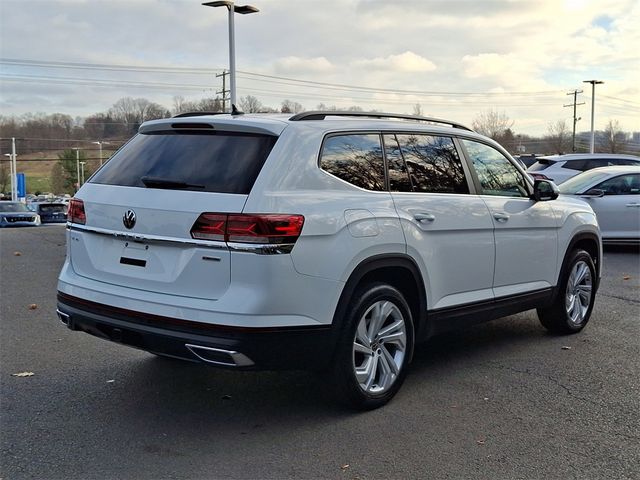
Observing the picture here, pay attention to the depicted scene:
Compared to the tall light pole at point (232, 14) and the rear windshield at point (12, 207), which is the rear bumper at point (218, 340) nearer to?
the tall light pole at point (232, 14)

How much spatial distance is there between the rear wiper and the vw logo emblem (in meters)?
0.20

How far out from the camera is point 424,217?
181 inches

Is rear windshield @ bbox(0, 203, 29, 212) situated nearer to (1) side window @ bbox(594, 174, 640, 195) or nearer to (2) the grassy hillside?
(1) side window @ bbox(594, 174, 640, 195)

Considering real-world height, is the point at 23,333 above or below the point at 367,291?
below

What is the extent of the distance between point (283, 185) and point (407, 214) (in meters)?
1.05

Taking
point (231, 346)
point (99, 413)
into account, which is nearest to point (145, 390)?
point (99, 413)

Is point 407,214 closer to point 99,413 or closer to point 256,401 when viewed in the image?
point 256,401

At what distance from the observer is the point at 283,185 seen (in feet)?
12.6

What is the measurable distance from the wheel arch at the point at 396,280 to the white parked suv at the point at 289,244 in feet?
0.03

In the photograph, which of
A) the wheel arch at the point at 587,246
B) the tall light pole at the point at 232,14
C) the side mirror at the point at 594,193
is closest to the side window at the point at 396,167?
the wheel arch at the point at 587,246

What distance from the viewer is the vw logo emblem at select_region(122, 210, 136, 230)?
13.1 feet

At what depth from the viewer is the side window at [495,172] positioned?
5.39 m

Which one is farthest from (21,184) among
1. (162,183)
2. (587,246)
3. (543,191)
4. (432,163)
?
(162,183)

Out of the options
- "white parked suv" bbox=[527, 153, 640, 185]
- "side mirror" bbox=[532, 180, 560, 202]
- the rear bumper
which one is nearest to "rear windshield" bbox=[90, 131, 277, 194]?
the rear bumper
